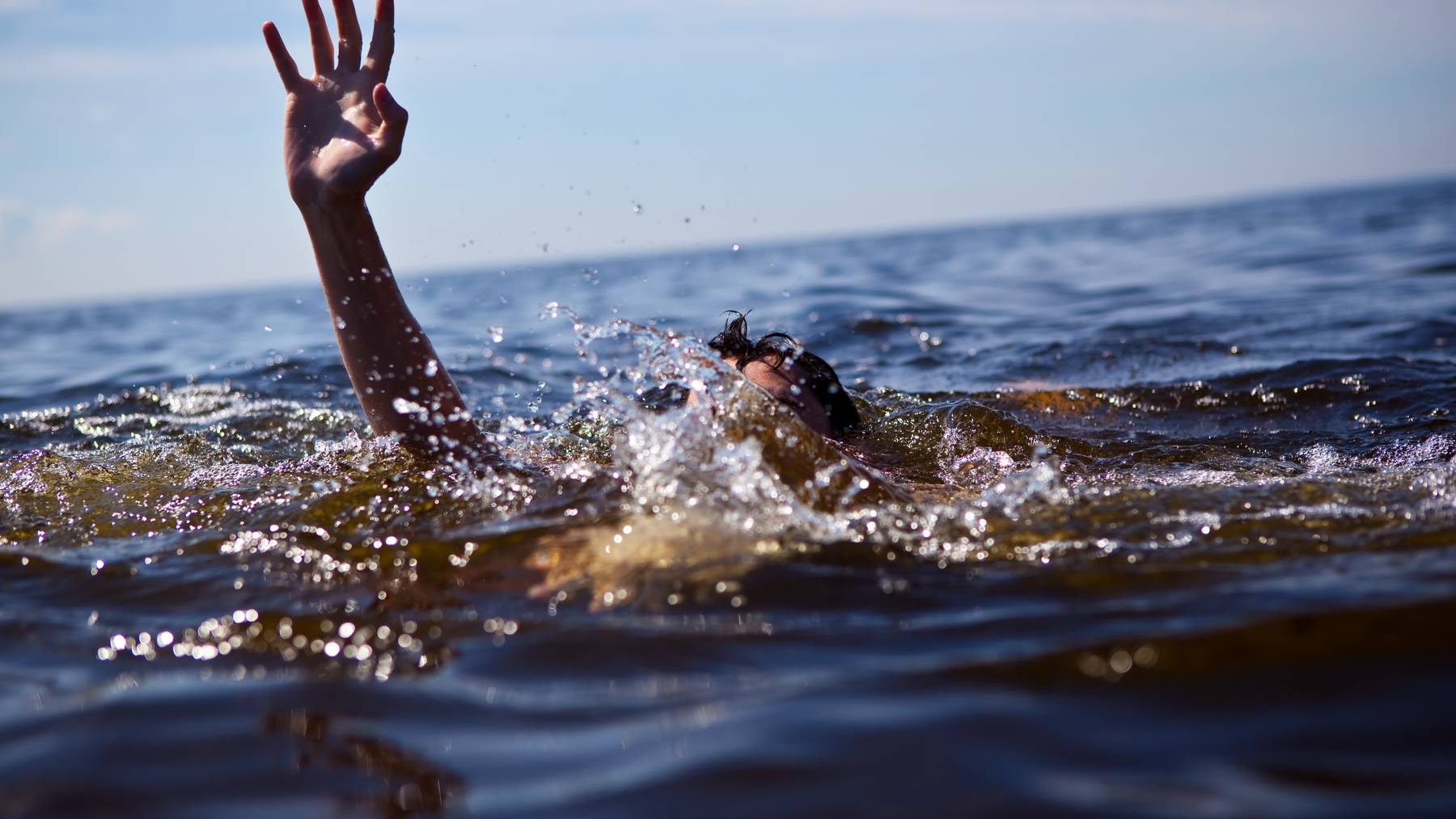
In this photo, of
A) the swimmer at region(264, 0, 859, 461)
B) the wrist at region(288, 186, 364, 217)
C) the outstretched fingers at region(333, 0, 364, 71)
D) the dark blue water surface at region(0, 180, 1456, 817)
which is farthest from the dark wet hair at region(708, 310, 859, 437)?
the outstretched fingers at region(333, 0, 364, 71)

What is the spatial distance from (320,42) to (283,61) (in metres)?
0.14

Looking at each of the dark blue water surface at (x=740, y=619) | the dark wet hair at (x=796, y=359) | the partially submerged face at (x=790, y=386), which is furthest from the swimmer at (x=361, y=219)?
the dark wet hair at (x=796, y=359)

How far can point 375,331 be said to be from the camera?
338cm

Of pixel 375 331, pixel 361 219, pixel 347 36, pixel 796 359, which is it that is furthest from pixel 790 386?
pixel 347 36

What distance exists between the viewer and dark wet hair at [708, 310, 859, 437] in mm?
4297

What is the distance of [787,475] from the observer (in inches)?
126

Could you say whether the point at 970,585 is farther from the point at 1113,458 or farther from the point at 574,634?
the point at 1113,458

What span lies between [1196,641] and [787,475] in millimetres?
1292

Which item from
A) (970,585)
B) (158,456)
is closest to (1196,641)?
(970,585)

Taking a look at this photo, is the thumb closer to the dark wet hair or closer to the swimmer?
the swimmer

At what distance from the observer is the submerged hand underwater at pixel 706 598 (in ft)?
6.01

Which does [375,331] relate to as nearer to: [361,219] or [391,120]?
[361,219]

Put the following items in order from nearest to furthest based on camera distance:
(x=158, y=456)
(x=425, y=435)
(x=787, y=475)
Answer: (x=787, y=475) < (x=425, y=435) < (x=158, y=456)

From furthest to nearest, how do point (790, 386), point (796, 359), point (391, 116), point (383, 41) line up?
point (796, 359) < point (790, 386) < point (383, 41) < point (391, 116)
